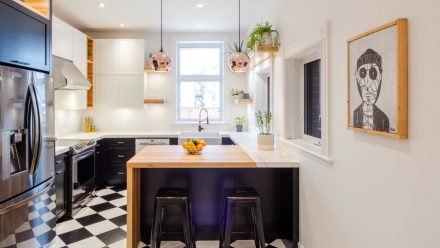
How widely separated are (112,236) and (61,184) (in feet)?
3.03

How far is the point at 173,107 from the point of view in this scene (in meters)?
5.87

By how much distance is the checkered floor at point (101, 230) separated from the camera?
2.96m

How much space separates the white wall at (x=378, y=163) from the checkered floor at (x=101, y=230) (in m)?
1.20

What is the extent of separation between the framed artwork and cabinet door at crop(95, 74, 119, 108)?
4.53m

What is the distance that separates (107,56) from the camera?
5371mm

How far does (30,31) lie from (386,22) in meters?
2.67

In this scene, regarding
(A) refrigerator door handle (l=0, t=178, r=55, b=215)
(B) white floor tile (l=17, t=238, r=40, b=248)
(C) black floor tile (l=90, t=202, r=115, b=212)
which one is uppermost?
(A) refrigerator door handle (l=0, t=178, r=55, b=215)

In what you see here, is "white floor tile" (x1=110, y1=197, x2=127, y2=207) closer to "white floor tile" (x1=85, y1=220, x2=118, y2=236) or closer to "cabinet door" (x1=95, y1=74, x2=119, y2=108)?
"white floor tile" (x1=85, y1=220, x2=118, y2=236)

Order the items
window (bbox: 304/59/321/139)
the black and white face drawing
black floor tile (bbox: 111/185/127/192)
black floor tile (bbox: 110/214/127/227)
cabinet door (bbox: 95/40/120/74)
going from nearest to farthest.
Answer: the black and white face drawing → window (bbox: 304/59/321/139) → black floor tile (bbox: 110/214/127/227) → black floor tile (bbox: 111/185/127/192) → cabinet door (bbox: 95/40/120/74)

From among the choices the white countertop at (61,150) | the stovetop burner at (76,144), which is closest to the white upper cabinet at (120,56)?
the stovetop burner at (76,144)

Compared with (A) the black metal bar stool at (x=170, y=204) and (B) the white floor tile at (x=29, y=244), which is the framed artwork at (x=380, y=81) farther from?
(B) the white floor tile at (x=29, y=244)

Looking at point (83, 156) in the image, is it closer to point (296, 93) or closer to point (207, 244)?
point (207, 244)

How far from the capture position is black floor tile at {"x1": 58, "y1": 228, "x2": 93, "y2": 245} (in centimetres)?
307

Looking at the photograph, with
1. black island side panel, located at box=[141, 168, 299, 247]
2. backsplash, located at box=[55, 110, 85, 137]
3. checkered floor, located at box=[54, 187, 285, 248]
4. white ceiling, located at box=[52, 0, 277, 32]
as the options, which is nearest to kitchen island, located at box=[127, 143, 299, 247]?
black island side panel, located at box=[141, 168, 299, 247]
